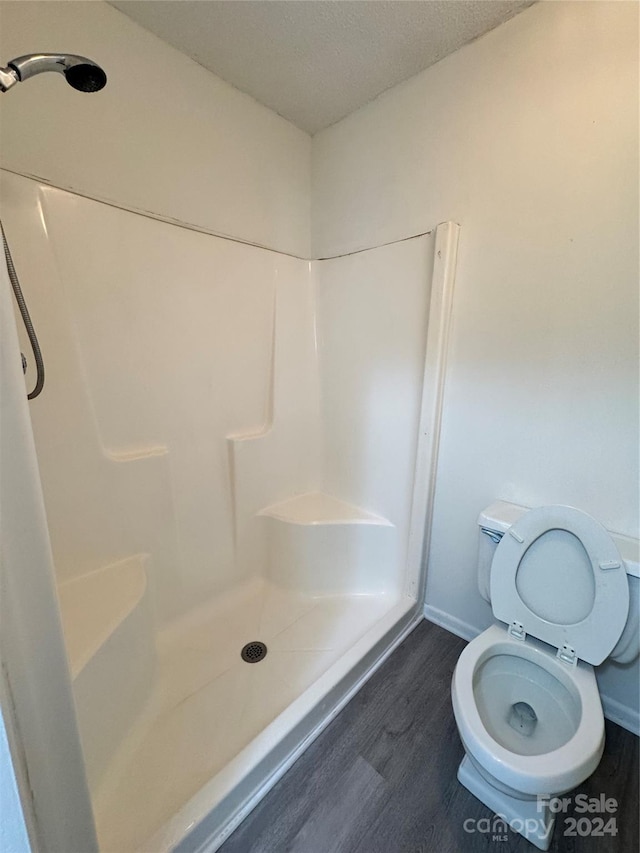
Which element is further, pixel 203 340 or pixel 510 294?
pixel 203 340

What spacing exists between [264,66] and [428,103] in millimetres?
670

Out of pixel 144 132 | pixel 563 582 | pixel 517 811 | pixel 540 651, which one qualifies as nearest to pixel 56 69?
pixel 144 132

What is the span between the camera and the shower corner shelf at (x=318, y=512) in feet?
5.98

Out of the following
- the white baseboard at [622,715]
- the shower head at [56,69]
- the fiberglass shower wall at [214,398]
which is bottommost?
the white baseboard at [622,715]

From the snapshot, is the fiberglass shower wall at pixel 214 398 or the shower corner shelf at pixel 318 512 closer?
the fiberglass shower wall at pixel 214 398

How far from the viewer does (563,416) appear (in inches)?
49.8

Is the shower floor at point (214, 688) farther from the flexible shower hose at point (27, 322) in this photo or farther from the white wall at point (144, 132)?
the white wall at point (144, 132)

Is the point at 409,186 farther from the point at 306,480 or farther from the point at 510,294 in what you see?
the point at 306,480

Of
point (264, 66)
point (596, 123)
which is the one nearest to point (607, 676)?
point (596, 123)

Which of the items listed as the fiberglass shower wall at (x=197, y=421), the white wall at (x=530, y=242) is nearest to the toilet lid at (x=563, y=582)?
the white wall at (x=530, y=242)

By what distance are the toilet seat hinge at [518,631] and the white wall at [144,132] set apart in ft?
6.19

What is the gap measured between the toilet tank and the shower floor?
59 centimetres

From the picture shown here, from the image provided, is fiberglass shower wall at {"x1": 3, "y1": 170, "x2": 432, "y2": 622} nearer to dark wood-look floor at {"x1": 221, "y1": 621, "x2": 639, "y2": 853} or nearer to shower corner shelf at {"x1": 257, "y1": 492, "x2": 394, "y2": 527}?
shower corner shelf at {"x1": 257, "y1": 492, "x2": 394, "y2": 527}

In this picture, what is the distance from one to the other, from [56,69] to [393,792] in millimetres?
2083
